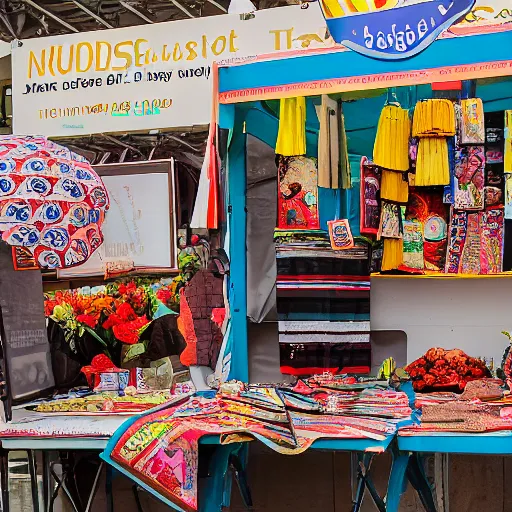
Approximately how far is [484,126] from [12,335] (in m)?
2.54

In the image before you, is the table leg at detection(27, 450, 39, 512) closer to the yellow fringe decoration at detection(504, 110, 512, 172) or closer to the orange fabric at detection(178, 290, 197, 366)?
the orange fabric at detection(178, 290, 197, 366)

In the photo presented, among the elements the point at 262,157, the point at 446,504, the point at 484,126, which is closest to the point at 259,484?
the point at 446,504

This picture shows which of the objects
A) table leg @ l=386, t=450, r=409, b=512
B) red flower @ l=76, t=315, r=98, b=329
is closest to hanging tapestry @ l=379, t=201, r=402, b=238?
table leg @ l=386, t=450, r=409, b=512

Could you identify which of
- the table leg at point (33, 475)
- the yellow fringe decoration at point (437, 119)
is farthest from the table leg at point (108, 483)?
the yellow fringe decoration at point (437, 119)

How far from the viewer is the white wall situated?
14.3ft

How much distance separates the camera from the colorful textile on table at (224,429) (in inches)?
117

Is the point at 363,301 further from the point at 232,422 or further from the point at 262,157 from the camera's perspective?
the point at 232,422

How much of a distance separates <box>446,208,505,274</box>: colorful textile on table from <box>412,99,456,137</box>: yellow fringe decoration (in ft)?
1.41

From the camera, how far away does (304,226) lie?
4281 millimetres

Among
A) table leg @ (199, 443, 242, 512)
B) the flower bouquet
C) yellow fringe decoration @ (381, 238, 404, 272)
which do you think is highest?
yellow fringe decoration @ (381, 238, 404, 272)

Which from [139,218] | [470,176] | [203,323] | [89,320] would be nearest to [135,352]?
[89,320]

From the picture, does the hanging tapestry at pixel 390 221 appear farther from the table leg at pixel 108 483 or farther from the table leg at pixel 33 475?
the table leg at pixel 33 475

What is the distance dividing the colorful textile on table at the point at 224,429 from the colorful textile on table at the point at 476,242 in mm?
941

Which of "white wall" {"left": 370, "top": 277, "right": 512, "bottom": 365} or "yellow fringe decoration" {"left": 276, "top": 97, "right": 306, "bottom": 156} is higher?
"yellow fringe decoration" {"left": 276, "top": 97, "right": 306, "bottom": 156}
